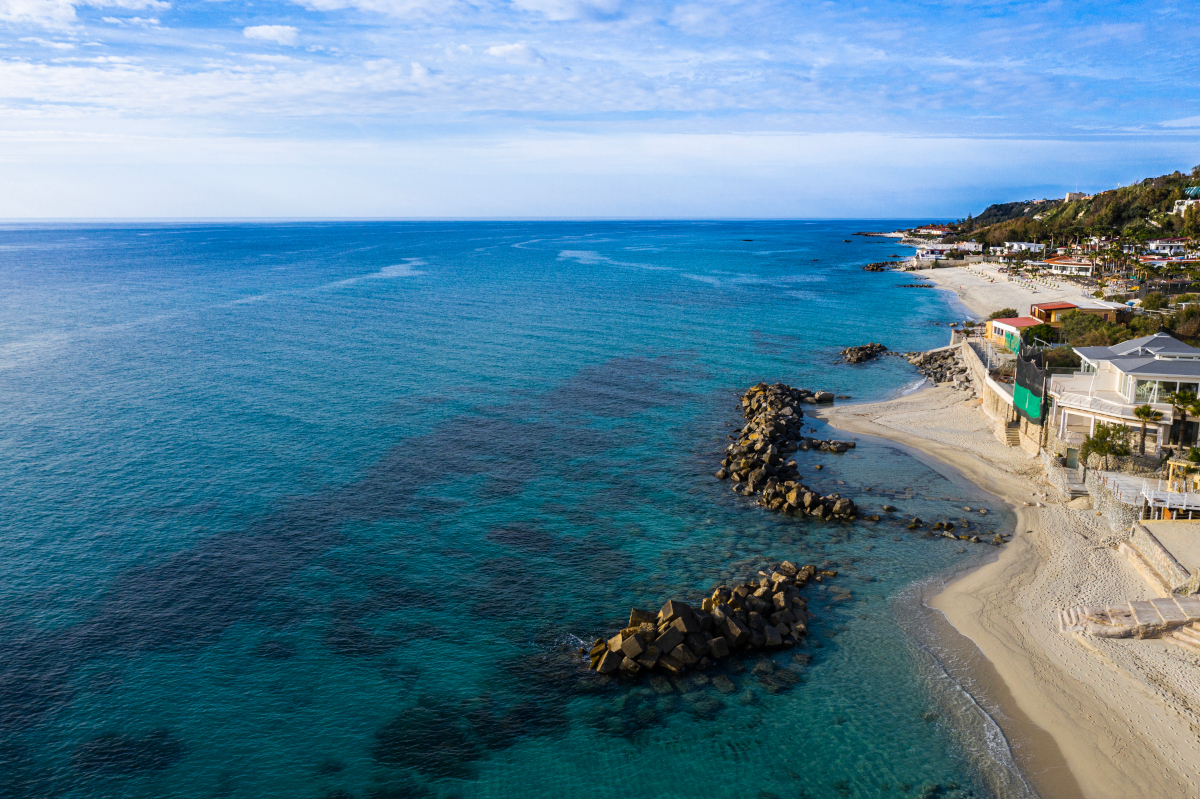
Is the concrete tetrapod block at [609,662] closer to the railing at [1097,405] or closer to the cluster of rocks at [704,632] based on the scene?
the cluster of rocks at [704,632]

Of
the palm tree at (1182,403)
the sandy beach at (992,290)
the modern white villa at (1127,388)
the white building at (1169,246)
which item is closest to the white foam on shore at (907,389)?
the modern white villa at (1127,388)

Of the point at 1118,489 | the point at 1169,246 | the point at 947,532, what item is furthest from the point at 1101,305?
the point at 1169,246

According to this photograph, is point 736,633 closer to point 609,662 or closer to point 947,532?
point 609,662

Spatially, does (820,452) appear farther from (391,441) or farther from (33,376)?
(33,376)

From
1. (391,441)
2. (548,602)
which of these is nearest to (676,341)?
(391,441)

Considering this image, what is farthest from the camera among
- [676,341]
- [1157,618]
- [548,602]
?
[676,341]

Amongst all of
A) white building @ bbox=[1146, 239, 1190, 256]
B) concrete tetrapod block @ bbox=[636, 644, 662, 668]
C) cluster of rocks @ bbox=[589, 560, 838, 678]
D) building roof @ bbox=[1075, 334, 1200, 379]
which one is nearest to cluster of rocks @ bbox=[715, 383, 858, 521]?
cluster of rocks @ bbox=[589, 560, 838, 678]
